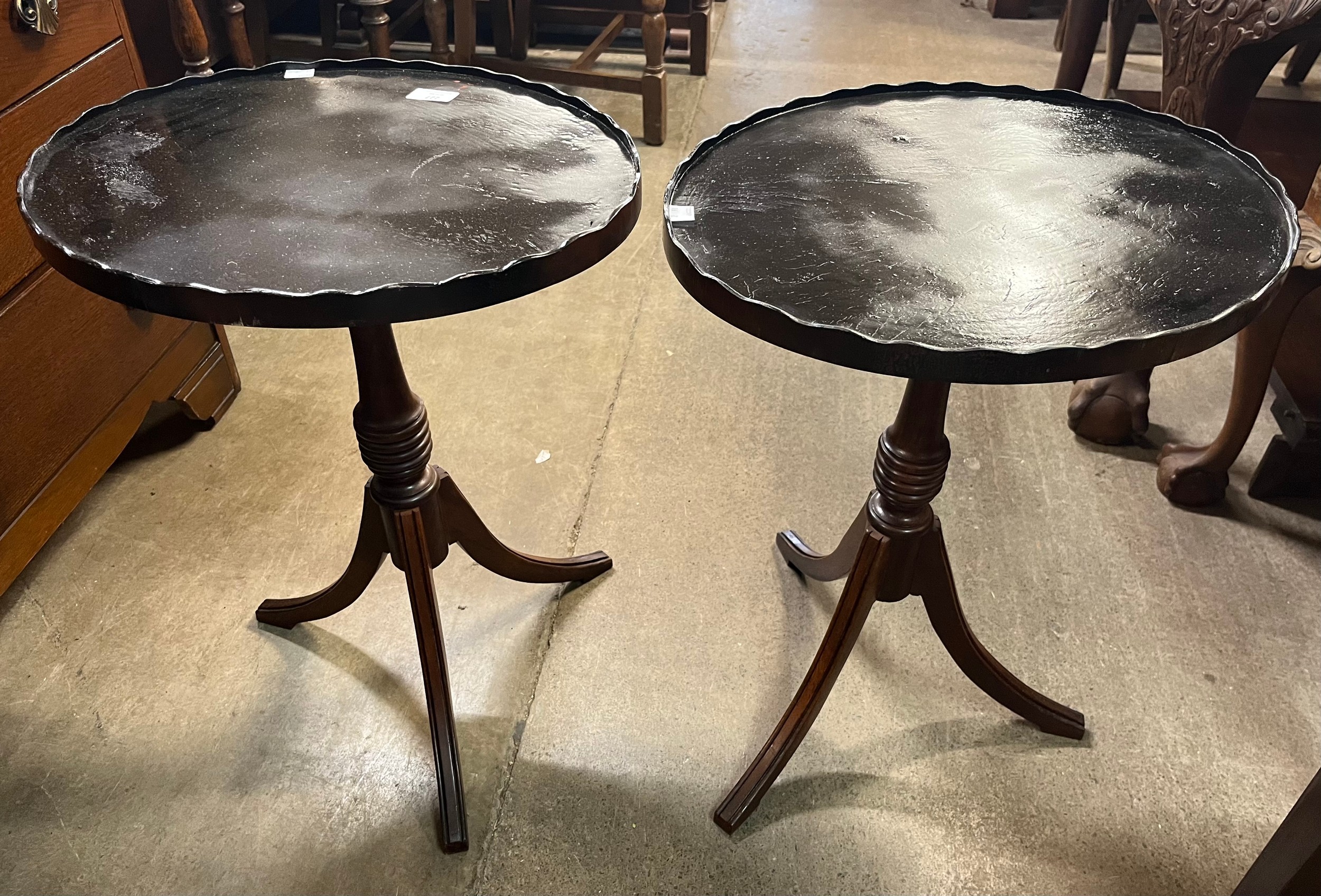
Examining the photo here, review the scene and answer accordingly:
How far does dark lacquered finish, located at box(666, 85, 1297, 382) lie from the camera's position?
0.83 metres

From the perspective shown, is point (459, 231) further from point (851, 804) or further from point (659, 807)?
point (851, 804)

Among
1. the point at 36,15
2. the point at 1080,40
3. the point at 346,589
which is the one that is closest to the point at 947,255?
the point at 346,589

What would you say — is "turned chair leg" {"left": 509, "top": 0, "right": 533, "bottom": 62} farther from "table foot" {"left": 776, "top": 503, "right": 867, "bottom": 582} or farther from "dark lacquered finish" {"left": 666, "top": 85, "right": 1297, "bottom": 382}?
"dark lacquered finish" {"left": 666, "top": 85, "right": 1297, "bottom": 382}

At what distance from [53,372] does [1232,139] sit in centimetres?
207

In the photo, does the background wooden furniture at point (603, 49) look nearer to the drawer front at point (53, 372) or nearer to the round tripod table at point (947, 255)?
the drawer front at point (53, 372)

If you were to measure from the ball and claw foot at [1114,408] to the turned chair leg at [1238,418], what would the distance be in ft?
0.27

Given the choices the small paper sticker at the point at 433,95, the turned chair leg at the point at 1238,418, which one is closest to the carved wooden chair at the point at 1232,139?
the turned chair leg at the point at 1238,418

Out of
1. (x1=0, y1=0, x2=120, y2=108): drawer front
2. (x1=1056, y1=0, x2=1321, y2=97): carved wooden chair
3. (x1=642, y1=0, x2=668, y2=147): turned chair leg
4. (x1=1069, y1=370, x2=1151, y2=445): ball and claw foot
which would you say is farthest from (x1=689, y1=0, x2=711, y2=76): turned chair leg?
(x1=0, y1=0, x2=120, y2=108): drawer front

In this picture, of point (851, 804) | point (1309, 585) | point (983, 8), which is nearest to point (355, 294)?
point (851, 804)

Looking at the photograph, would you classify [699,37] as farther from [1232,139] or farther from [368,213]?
[368,213]

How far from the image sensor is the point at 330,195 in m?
1.04

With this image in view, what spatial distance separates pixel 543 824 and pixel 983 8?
14.2 feet

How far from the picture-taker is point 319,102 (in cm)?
126

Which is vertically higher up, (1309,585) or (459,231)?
(459,231)
